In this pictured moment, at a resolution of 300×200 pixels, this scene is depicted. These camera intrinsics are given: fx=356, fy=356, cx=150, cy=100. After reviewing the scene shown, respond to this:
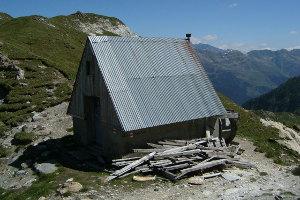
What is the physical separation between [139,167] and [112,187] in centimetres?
233

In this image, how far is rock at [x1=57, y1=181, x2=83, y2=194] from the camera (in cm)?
1733

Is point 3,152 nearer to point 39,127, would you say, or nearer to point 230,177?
point 39,127

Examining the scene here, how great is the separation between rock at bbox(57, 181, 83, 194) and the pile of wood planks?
5.23 feet

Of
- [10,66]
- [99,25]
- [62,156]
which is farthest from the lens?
[99,25]

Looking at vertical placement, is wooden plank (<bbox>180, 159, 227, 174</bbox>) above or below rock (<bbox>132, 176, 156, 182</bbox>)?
above

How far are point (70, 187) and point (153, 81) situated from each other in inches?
347

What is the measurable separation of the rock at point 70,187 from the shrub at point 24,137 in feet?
36.1

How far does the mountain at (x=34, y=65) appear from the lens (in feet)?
119

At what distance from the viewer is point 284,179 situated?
63.1ft

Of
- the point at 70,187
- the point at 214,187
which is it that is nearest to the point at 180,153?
the point at 214,187

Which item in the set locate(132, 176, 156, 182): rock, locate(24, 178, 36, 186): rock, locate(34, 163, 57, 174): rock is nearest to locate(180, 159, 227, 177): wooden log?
locate(132, 176, 156, 182): rock

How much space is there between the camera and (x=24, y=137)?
27688 millimetres

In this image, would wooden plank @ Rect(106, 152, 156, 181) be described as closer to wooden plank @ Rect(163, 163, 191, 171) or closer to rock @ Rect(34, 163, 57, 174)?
wooden plank @ Rect(163, 163, 191, 171)

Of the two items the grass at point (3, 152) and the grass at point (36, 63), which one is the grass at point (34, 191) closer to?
the grass at point (3, 152)
